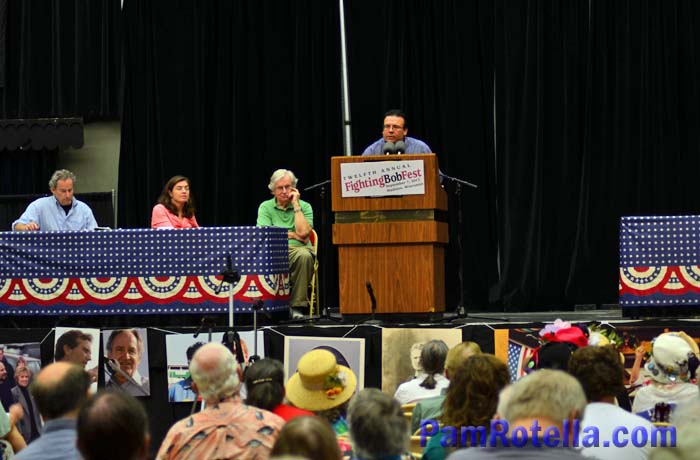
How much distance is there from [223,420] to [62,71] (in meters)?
8.21

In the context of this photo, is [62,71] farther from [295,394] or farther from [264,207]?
[295,394]

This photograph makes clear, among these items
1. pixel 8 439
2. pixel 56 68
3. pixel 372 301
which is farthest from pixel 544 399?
pixel 56 68

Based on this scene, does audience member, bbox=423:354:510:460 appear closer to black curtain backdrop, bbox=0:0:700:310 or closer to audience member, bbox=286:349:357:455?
audience member, bbox=286:349:357:455

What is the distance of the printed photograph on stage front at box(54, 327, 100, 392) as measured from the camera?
25.6ft

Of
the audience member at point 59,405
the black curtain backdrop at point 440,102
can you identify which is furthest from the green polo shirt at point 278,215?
the audience member at point 59,405

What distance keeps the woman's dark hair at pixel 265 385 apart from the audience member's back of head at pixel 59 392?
86cm

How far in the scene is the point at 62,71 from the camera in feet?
36.4

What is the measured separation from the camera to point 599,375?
11.9 feet

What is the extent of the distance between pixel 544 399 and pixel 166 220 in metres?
5.87

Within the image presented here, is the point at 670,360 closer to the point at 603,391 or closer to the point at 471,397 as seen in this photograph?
the point at 603,391

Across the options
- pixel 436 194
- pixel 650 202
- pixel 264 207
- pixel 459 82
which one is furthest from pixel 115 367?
pixel 650 202

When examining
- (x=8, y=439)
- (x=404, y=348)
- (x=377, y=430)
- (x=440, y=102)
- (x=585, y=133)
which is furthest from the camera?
(x=440, y=102)

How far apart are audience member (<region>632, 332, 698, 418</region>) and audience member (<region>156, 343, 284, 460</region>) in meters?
2.19

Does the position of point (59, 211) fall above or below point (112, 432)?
above
